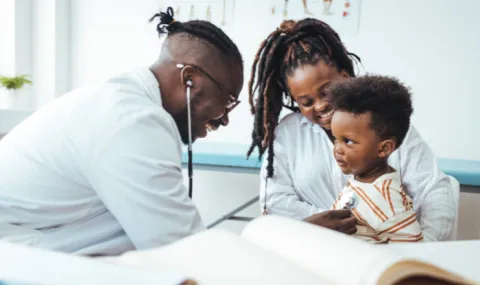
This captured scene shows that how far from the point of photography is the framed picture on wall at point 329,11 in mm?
3336

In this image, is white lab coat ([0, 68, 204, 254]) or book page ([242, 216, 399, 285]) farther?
white lab coat ([0, 68, 204, 254])

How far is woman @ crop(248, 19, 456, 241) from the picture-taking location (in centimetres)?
138

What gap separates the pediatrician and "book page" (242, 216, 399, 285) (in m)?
0.42

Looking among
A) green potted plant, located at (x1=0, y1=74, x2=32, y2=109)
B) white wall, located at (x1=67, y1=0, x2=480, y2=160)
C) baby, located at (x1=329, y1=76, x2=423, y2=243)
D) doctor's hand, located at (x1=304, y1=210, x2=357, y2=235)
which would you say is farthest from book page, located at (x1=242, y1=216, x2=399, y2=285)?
green potted plant, located at (x1=0, y1=74, x2=32, y2=109)

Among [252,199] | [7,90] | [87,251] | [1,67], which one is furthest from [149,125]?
[1,67]

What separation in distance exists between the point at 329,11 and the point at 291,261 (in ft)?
10.2

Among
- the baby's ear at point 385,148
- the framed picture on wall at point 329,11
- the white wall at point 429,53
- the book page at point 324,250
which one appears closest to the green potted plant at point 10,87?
the white wall at point 429,53

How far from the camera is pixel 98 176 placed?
1021 millimetres

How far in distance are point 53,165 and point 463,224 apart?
1.46m

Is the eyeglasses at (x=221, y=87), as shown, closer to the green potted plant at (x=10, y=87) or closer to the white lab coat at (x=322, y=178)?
the white lab coat at (x=322, y=178)

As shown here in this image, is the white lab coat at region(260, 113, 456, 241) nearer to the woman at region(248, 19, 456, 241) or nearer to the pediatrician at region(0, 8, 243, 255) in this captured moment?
the woman at region(248, 19, 456, 241)

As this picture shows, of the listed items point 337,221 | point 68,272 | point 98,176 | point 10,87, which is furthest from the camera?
point 10,87

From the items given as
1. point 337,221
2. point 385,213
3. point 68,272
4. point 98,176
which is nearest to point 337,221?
point 337,221

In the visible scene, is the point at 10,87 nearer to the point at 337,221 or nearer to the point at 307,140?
the point at 307,140
